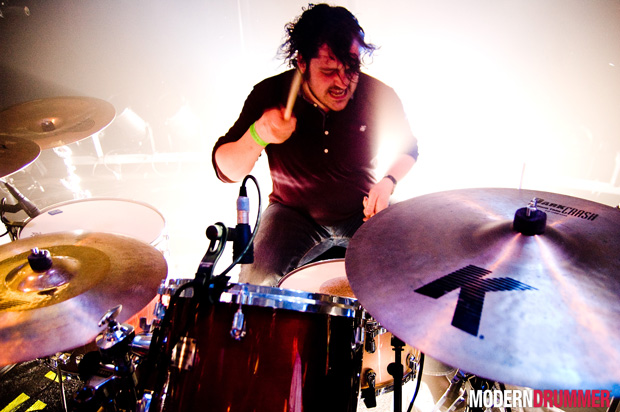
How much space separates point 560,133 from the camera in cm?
304

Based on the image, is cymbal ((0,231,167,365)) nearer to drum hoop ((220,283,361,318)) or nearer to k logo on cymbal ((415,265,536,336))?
drum hoop ((220,283,361,318))

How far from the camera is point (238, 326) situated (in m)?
0.77

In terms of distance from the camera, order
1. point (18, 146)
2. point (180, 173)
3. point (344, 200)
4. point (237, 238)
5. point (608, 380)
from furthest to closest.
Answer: point (180, 173), point (344, 200), point (18, 146), point (237, 238), point (608, 380)

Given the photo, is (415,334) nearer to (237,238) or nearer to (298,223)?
(237,238)

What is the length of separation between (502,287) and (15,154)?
7.37 feet

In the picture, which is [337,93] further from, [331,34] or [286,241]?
[286,241]

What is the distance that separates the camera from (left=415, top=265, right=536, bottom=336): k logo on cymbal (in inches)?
23.7

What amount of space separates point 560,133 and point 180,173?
15.5 feet

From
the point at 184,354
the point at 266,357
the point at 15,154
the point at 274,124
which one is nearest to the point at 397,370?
the point at 266,357

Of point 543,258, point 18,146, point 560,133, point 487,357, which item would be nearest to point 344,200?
point 543,258

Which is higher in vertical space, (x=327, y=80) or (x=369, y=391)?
(x=327, y=80)

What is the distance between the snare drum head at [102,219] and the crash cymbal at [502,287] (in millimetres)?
1328

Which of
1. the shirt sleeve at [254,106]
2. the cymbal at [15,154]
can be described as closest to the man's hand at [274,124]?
the shirt sleeve at [254,106]

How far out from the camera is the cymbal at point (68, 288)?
85cm
